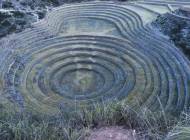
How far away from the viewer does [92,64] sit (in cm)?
1498

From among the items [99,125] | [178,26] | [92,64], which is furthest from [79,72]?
[99,125]

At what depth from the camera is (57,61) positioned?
15.0 m

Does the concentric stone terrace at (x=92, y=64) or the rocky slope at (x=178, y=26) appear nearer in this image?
the concentric stone terrace at (x=92, y=64)

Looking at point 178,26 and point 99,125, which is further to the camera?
point 178,26

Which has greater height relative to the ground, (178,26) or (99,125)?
(178,26)

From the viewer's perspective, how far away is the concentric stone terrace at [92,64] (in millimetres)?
12898

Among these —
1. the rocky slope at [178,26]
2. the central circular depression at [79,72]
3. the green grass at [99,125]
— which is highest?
the rocky slope at [178,26]

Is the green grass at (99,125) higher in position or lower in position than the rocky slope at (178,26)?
lower

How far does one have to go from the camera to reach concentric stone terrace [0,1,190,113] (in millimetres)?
12898

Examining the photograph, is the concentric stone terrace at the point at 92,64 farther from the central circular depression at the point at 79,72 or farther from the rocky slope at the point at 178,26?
the rocky slope at the point at 178,26

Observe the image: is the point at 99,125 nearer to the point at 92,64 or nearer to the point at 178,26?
the point at 92,64

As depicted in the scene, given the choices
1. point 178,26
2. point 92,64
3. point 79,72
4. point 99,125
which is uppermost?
point 178,26

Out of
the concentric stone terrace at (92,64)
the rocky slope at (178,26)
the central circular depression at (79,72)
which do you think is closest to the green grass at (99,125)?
the concentric stone terrace at (92,64)

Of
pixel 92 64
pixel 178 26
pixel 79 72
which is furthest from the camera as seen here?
pixel 178 26
